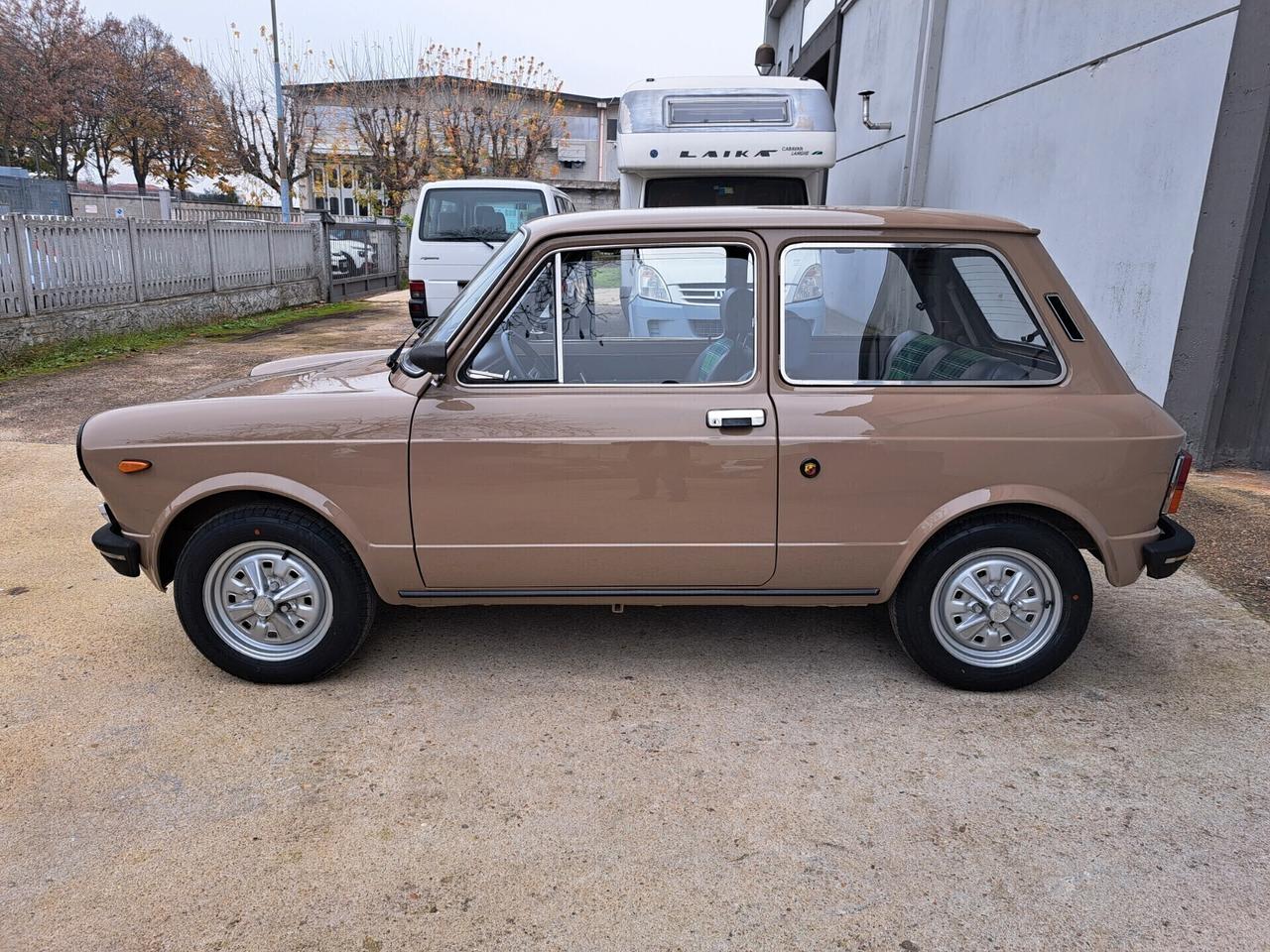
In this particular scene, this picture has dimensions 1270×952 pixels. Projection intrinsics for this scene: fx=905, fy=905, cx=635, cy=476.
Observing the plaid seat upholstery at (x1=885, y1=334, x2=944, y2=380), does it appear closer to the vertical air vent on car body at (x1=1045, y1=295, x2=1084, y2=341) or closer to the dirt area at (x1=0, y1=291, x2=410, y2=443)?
the vertical air vent on car body at (x1=1045, y1=295, x2=1084, y2=341)

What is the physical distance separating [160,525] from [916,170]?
9672 mm

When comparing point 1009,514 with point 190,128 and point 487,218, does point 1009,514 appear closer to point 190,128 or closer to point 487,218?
point 487,218

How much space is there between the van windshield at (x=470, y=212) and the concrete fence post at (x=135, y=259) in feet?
14.5

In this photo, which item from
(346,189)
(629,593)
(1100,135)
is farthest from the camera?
(346,189)

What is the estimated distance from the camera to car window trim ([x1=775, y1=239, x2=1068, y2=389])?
3271 mm

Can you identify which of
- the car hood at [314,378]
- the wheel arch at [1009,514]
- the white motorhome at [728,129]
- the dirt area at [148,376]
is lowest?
the dirt area at [148,376]

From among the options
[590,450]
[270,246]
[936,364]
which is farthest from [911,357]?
[270,246]

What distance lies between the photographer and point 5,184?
1577 cm

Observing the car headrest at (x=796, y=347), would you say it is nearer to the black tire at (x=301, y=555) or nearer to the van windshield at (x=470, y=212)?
the black tire at (x=301, y=555)

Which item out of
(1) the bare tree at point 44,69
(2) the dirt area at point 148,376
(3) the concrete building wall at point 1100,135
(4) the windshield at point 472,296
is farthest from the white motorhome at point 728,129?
(1) the bare tree at point 44,69

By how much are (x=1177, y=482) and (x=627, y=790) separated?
2.27 m

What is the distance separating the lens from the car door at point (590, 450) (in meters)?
3.22

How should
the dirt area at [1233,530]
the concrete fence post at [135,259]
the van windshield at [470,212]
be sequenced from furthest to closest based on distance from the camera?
the concrete fence post at [135,259]
the van windshield at [470,212]
the dirt area at [1233,530]

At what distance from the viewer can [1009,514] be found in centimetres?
332
